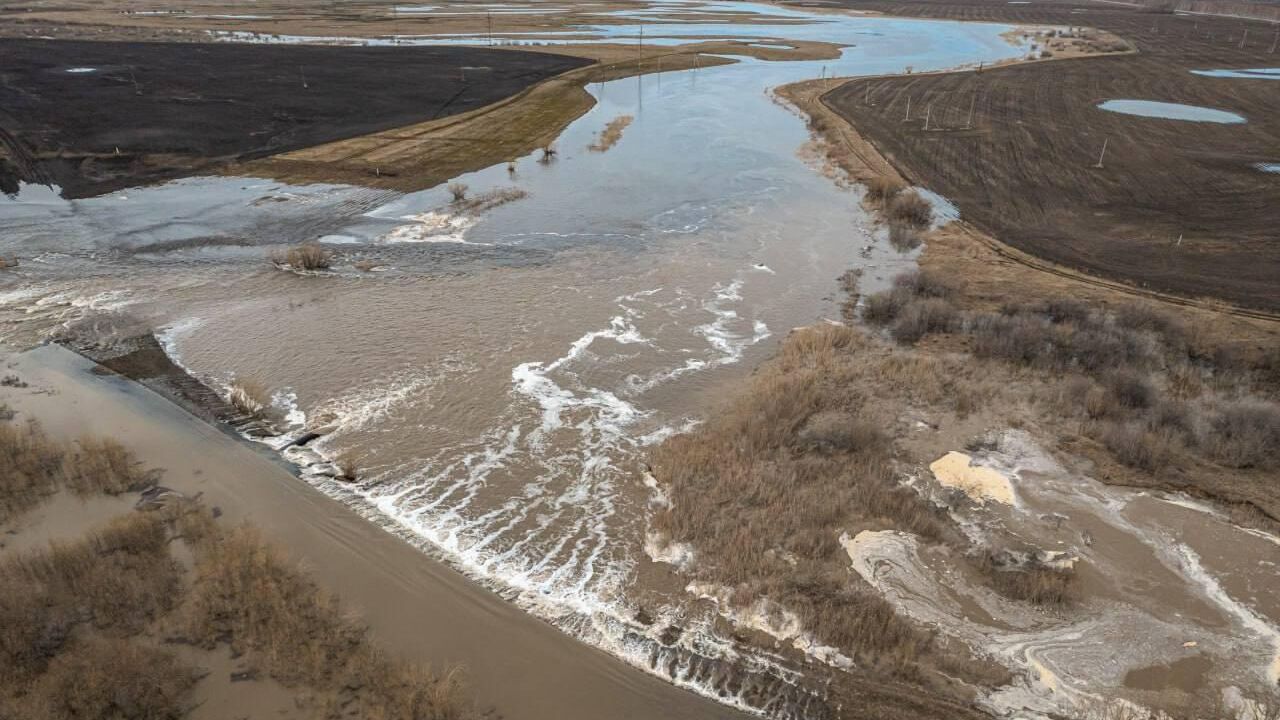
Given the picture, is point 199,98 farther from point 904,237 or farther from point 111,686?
point 111,686

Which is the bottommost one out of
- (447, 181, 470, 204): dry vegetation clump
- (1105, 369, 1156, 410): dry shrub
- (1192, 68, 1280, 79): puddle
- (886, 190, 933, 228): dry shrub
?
(1105, 369, 1156, 410): dry shrub

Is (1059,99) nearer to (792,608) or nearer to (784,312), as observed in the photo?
(784,312)

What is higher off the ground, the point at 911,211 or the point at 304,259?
the point at 911,211

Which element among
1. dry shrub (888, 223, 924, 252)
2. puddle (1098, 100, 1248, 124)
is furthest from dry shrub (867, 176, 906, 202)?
puddle (1098, 100, 1248, 124)

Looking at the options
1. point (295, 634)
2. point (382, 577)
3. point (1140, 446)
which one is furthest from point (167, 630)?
Answer: point (1140, 446)

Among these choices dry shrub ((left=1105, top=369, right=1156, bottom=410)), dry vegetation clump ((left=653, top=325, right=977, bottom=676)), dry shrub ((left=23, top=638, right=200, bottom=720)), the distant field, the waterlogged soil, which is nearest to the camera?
dry shrub ((left=23, top=638, right=200, bottom=720))

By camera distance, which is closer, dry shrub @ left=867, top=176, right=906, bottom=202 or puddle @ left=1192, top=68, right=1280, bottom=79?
dry shrub @ left=867, top=176, right=906, bottom=202

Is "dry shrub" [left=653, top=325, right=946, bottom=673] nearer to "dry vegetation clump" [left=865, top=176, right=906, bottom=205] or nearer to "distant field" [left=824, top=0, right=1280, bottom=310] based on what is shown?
"distant field" [left=824, top=0, right=1280, bottom=310]

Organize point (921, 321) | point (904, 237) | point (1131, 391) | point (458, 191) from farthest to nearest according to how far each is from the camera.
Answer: point (458, 191) < point (904, 237) < point (921, 321) < point (1131, 391)
